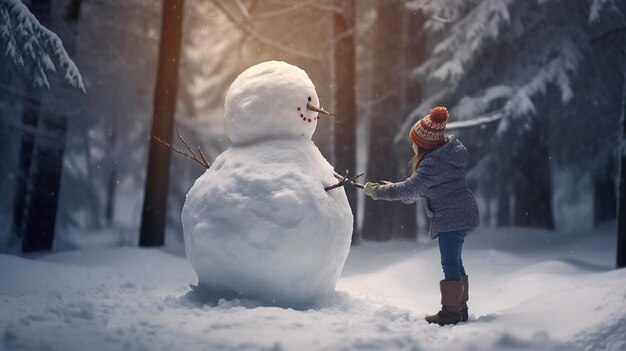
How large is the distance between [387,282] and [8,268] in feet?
15.8

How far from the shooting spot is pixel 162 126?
29.0 feet

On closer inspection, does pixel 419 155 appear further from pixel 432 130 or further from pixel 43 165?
pixel 43 165

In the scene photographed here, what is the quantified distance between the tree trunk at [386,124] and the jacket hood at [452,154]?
24.4 ft

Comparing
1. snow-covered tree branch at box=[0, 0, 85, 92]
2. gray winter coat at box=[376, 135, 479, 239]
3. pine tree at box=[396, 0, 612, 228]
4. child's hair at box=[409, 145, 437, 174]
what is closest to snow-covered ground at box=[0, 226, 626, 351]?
gray winter coat at box=[376, 135, 479, 239]

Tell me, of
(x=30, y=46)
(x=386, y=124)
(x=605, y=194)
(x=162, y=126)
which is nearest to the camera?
(x=30, y=46)

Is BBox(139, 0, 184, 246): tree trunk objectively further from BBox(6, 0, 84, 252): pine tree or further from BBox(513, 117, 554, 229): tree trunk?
BBox(513, 117, 554, 229): tree trunk

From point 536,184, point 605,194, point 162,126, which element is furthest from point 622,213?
point 162,126

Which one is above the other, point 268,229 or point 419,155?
point 419,155

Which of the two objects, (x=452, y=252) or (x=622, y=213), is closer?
(x=452, y=252)

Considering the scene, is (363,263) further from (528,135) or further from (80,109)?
(80,109)

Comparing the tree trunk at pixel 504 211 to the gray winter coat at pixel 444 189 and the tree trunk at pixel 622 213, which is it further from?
the gray winter coat at pixel 444 189

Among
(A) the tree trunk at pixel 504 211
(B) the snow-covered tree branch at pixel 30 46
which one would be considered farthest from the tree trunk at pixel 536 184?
(B) the snow-covered tree branch at pixel 30 46

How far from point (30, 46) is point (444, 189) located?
204 inches

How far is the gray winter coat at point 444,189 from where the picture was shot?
184 inches
